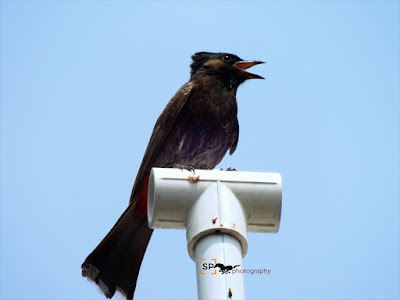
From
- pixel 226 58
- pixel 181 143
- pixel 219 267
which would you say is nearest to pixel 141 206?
pixel 181 143

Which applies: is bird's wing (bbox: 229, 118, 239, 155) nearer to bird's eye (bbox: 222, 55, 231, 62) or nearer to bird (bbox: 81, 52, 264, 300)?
bird (bbox: 81, 52, 264, 300)

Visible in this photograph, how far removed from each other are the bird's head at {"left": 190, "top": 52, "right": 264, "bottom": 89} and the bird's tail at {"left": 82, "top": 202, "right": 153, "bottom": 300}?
179 centimetres

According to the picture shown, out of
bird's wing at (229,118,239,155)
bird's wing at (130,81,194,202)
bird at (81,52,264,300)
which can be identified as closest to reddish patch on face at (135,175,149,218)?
bird at (81,52,264,300)

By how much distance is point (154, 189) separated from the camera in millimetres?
2689

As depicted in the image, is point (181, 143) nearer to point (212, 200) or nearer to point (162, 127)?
point (162, 127)

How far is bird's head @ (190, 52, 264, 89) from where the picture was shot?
6008 mm

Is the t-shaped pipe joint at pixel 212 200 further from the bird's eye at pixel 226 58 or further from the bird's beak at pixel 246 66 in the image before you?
the bird's eye at pixel 226 58

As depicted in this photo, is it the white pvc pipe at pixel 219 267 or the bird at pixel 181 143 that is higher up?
the bird at pixel 181 143

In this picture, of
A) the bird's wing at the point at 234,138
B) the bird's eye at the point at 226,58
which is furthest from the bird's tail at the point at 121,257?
the bird's eye at the point at 226,58

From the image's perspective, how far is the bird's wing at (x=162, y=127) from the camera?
531cm

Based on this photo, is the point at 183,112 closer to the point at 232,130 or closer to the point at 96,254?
the point at 232,130

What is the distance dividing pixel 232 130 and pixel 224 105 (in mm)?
247

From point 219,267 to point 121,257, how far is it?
216cm

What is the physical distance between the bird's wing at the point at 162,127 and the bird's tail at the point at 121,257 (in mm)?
579
